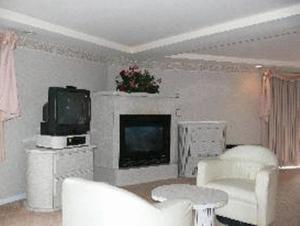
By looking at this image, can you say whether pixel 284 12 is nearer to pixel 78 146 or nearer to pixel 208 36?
pixel 208 36

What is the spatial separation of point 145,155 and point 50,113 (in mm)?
2297

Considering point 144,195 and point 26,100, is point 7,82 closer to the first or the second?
point 26,100

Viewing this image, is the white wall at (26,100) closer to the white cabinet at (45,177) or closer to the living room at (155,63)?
the living room at (155,63)

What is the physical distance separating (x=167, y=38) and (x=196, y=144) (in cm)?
248

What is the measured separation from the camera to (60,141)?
4.56 metres

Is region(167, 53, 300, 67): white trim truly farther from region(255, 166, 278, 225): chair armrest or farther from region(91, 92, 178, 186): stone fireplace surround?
region(255, 166, 278, 225): chair armrest

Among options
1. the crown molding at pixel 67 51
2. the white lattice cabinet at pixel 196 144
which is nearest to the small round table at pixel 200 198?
the crown molding at pixel 67 51

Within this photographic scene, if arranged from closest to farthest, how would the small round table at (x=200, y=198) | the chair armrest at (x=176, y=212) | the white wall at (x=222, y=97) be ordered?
1. the chair armrest at (x=176, y=212)
2. the small round table at (x=200, y=198)
3. the white wall at (x=222, y=97)

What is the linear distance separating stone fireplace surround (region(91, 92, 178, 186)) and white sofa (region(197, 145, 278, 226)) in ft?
6.62

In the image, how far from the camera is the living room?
12.8ft

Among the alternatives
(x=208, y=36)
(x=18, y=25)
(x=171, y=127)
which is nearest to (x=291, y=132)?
(x=171, y=127)

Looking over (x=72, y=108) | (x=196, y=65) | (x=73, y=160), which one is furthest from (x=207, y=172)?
(x=196, y=65)

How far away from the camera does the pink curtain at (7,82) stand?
4.25m

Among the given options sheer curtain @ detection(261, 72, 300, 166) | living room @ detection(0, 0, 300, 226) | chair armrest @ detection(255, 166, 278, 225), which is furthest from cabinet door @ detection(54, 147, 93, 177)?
sheer curtain @ detection(261, 72, 300, 166)
